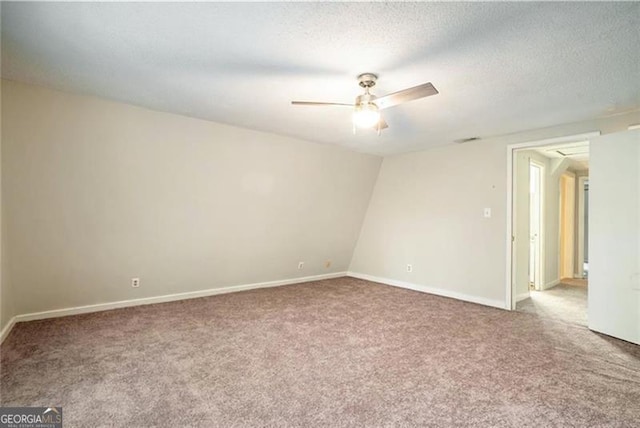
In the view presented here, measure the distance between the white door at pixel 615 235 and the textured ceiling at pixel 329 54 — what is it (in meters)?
0.44

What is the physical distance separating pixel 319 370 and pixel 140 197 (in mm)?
2746

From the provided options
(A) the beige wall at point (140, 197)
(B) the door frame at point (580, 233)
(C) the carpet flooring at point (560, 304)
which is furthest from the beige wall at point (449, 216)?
(B) the door frame at point (580, 233)

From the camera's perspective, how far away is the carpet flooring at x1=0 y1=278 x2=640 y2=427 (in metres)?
1.90

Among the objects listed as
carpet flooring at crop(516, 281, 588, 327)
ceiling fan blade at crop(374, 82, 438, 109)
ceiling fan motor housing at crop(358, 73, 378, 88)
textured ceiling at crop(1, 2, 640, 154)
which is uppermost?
textured ceiling at crop(1, 2, 640, 154)

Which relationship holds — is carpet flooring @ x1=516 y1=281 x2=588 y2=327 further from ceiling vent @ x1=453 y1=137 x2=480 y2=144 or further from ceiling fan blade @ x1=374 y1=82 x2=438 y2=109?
ceiling fan blade @ x1=374 y1=82 x2=438 y2=109

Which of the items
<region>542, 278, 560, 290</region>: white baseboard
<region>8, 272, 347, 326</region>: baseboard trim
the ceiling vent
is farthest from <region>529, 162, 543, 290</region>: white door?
<region>8, 272, 347, 326</region>: baseboard trim

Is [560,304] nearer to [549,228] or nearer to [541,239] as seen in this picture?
[541,239]

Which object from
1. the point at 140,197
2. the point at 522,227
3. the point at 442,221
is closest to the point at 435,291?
the point at 442,221

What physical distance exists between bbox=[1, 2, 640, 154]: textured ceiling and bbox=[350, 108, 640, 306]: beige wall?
1072mm

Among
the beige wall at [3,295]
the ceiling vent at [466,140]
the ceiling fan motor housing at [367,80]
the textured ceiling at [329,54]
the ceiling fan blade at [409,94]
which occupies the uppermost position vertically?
the ceiling vent at [466,140]

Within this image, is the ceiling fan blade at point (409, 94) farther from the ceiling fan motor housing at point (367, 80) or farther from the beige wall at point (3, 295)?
the beige wall at point (3, 295)

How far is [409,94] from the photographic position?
7.22 feet

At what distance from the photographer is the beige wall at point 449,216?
4242 millimetres

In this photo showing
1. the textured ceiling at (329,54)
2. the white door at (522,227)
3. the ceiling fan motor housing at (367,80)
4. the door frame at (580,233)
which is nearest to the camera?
the textured ceiling at (329,54)
